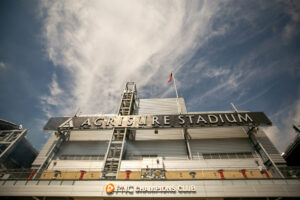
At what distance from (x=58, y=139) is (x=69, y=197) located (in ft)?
42.9

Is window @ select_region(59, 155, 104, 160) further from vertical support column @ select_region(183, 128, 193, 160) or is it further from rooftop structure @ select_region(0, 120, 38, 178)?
vertical support column @ select_region(183, 128, 193, 160)

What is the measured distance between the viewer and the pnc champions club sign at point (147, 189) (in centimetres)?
1241

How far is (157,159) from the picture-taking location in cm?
1767

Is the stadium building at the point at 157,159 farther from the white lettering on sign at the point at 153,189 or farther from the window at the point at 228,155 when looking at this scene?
the window at the point at 228,155

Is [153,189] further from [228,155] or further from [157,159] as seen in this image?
[228,155]

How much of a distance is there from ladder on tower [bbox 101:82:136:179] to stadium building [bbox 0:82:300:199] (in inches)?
4.9

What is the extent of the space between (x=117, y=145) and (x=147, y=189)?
1027 cm

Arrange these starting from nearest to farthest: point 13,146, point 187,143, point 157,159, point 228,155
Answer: point 157,159 < point 228,155 < point 187,143 < point 13,146

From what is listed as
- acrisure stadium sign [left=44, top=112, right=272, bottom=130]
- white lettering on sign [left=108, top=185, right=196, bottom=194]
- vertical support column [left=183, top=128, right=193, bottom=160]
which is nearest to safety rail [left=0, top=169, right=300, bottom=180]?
white lettering on sign [left=108, top=185, right=196, bottom=194]

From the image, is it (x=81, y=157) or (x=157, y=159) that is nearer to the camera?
(x=157, y=159)

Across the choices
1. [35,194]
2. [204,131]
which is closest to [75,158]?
[35,194]

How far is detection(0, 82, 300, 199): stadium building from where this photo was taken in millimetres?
12586

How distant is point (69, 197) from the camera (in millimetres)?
13656

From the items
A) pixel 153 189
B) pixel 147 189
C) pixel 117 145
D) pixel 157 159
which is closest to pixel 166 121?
pixel 157 159
